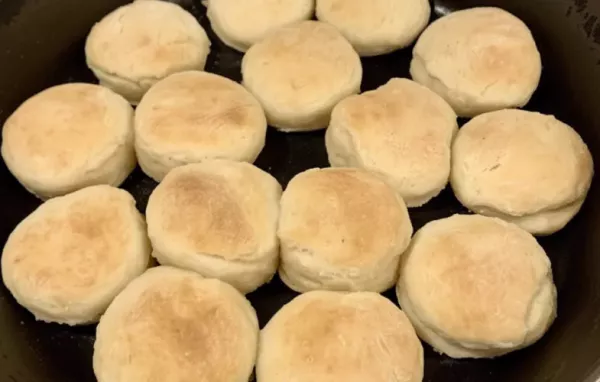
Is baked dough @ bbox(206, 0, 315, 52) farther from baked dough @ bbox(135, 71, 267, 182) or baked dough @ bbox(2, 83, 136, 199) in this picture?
baked dough @ bbox(2, 83, 136, 199)

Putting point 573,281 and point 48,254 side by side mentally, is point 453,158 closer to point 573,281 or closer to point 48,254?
point 573,281

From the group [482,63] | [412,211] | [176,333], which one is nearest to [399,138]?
[412,211]

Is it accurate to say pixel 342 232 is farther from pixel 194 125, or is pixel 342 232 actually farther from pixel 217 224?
pixel 194 125

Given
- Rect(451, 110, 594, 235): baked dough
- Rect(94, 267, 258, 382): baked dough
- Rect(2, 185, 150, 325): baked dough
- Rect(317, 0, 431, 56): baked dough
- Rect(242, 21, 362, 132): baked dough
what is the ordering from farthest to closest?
Rect(317, 0, 431, 56): baked dough
Rect(242, 21, 362, 132): baked dough
Rect(451, 110, 594, 235): baked dough
Rect(2, 185, 150, 325): baked dough
Rect(94, 267, 258, 382): baked dough

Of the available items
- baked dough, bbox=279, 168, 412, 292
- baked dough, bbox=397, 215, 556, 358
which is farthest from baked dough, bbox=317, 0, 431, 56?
baked dough, bbox=397, 215, 556, 358

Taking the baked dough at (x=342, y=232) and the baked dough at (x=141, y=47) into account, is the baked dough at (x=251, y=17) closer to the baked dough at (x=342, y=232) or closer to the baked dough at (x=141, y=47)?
the baked dough at (x=141, y=47)

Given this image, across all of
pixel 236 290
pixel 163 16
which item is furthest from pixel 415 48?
pixel 236 290

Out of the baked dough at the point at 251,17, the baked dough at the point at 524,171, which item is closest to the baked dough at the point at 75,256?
the baked dough at the point at 251,17
